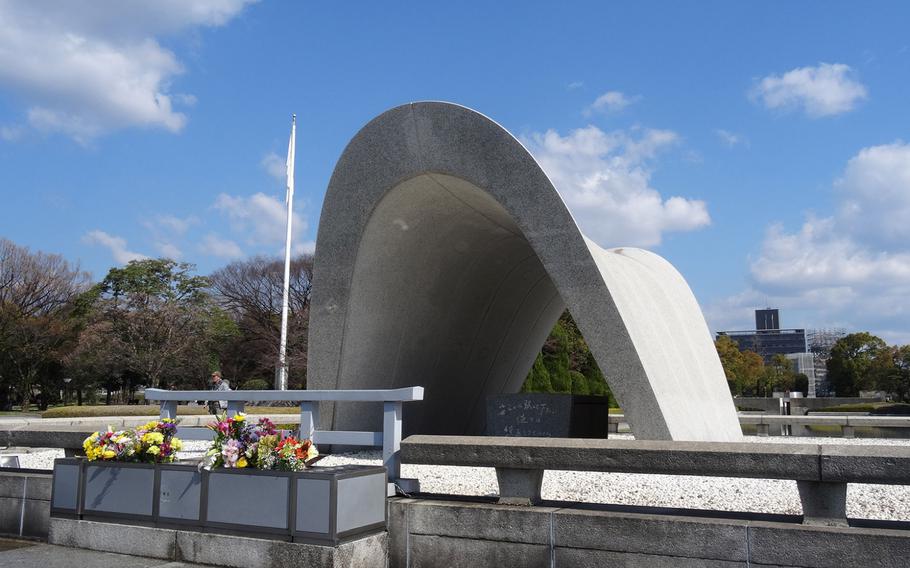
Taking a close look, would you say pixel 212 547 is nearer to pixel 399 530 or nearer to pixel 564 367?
pixel 399 530

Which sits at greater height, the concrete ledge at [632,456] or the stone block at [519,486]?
the concrete ledge at [632,456]

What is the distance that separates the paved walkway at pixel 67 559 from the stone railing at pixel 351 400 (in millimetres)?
1660

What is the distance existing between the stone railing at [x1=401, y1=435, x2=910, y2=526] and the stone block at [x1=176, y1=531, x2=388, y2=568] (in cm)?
77

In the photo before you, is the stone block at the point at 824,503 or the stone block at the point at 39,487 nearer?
the stone block at the point at 824,503

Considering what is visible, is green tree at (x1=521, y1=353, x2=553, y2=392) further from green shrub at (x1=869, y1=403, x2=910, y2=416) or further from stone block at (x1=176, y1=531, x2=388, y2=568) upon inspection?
stone block at (x1=176, y1=531, x2=388, y2=568)

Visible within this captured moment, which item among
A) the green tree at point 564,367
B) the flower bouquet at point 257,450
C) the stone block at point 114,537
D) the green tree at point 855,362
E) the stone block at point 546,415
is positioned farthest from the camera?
the green tree at point 855,362

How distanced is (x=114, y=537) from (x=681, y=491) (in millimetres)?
5515

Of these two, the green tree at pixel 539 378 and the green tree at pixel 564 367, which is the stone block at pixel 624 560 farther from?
the green tree at pixel 539 378

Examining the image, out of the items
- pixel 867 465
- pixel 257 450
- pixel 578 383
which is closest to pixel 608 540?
pixel 867 465

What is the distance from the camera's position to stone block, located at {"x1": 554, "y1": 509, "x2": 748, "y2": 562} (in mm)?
4652

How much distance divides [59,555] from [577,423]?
7.09 meters

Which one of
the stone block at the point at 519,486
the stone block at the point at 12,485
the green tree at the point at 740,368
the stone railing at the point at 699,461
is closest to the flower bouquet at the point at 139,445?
the stone block at the point at 12,485

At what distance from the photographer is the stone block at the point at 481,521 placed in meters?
5.21

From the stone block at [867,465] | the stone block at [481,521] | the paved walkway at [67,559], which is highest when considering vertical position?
the stone block at [867,465]
